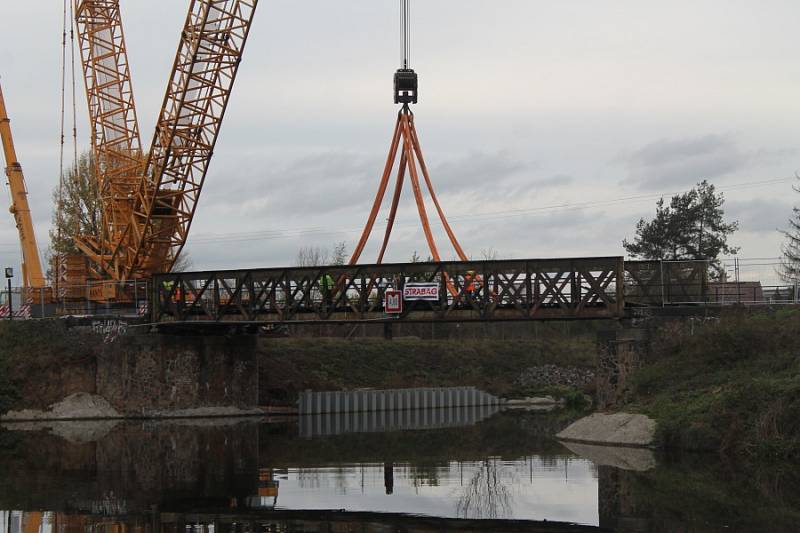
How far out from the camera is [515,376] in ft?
220

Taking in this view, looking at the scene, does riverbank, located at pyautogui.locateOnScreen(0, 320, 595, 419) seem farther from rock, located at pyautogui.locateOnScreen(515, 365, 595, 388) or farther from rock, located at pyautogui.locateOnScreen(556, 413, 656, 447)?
rock, located at pyautogui.locateOnScreen(556, 413, 656, 447)

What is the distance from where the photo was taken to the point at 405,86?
50.7 m

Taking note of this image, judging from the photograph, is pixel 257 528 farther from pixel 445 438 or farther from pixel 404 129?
pixel 404 129

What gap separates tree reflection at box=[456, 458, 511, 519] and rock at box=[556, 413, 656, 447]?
5283mm

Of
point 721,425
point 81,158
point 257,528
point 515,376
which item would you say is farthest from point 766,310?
point 81,158

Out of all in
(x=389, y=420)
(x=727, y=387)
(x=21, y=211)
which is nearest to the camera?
(x=727, y=387)

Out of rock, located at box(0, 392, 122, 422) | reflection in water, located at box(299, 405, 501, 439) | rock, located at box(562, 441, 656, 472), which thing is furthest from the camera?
rock, located at box(0, 392, 122, 422)

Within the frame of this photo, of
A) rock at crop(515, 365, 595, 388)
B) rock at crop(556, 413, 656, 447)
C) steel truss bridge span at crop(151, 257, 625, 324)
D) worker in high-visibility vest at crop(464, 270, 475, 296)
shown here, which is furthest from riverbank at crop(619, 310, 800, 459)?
rock at crop(515, 365, 595, 388)

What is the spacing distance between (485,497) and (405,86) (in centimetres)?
2910

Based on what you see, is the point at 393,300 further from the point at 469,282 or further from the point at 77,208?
the point at 77,208

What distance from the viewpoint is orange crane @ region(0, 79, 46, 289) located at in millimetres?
59250

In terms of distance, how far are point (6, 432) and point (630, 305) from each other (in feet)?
69.6

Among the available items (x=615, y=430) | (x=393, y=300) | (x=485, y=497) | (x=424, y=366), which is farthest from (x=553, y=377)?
(x=485, y=497)

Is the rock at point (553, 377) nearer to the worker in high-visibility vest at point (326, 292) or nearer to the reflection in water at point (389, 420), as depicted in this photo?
the reflection in water at point (389, 420)
